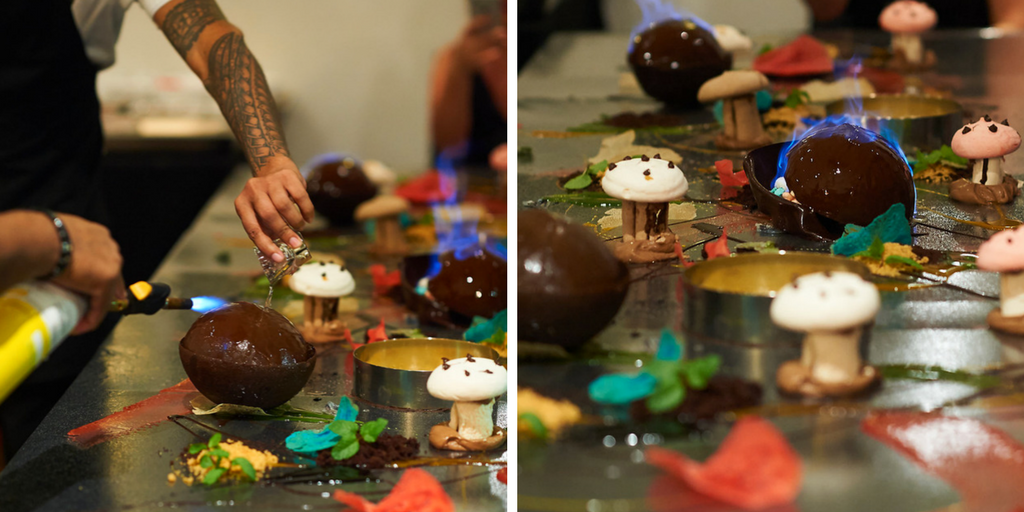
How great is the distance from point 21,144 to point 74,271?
3.55 ft

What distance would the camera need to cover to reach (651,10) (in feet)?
8.66

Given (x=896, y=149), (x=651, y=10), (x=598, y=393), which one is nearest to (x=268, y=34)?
(x=651, y=10)

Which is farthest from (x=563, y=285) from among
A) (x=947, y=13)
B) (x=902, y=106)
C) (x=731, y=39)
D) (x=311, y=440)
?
(x=947, y=13)

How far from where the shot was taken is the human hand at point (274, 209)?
5.00 feet

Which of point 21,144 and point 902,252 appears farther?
point 21,144

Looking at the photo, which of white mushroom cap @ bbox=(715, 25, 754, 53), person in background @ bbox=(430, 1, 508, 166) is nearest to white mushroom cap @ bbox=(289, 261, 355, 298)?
white mushroom cap @ bbox=(715, 25, 754, 53)

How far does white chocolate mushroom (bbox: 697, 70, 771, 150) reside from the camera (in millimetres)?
1916

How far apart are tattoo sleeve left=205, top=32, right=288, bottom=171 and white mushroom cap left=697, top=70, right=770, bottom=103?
2.76 feet

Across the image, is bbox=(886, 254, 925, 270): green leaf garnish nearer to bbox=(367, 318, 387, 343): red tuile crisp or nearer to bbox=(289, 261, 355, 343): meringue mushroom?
bbox=(367, 318, 387, 343): red tuile crisp

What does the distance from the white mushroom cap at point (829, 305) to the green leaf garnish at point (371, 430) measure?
1.67 ft

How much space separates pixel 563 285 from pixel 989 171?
0.91m

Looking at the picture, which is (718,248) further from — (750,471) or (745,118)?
(745,118)

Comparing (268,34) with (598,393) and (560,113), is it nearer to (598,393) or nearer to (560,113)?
(560,113)

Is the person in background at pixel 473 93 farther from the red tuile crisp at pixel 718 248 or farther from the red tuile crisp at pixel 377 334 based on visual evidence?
the red tuile crisp at pixel 718 248
